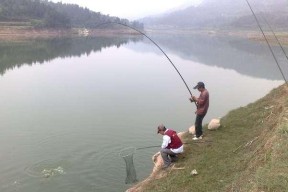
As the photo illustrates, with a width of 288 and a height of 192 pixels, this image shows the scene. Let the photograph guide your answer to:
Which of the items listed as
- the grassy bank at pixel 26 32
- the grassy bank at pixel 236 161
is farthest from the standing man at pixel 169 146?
the grassy bank at pixel 26 32

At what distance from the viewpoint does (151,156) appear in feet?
42.2

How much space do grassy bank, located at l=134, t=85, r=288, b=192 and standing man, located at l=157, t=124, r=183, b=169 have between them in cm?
25

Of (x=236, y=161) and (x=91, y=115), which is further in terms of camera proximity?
(x=91, y=115)

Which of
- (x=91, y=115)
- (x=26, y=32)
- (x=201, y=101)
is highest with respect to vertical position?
(x=201, y=101)

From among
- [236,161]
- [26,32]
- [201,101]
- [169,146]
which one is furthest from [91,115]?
A: [26,32]

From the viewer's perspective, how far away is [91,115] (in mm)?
18938

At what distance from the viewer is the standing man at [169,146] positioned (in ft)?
32.7

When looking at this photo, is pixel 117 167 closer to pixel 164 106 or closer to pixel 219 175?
pixel 219 175

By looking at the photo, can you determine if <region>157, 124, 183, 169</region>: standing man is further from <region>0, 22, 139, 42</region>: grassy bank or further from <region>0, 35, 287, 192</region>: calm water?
<region>0, 22, 139, 42</region>: grassy bank

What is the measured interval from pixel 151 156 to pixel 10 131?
20.5 feet

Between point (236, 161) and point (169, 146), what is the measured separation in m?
1.81

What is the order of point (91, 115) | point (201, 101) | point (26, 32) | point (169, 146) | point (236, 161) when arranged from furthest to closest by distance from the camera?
point (26, 32) < point (91, 115) < point (201, 101) < point (169, 146) < point (236, 161)

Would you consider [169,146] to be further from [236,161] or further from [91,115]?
[91,115]

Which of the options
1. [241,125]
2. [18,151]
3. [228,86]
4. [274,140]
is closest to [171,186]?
[274,140]
